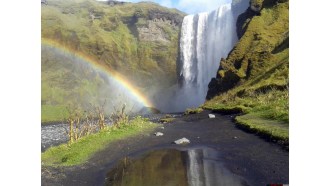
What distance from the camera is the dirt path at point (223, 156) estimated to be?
8.71 meters

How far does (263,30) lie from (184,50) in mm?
27221

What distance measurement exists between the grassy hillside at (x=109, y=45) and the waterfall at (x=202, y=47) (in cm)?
406

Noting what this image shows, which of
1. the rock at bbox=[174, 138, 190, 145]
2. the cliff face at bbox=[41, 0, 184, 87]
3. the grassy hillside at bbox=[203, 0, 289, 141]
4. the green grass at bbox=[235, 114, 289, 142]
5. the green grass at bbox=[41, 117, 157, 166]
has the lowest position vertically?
the green grass at bbox=[41, 117, 157, 166]

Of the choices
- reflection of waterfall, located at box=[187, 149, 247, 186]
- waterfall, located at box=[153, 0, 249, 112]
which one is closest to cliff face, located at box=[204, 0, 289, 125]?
reflection of waterfall, located at box=[187, 149, 247, 186]

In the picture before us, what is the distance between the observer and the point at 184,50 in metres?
57.4

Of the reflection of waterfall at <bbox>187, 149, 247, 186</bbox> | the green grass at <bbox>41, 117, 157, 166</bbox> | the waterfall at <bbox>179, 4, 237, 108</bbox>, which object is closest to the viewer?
the reflection of waterfall at <bbox>187, 149, 247, 186</bbox>

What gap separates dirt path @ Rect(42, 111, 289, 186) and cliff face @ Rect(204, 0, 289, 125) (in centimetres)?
135

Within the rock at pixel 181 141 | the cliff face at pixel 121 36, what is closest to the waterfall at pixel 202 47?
the cliff face at pixel 121 36

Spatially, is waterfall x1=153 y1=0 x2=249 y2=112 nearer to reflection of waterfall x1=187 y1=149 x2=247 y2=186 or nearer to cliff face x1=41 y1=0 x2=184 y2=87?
cliff face x1=41 y1=0 x2=184 y2=87

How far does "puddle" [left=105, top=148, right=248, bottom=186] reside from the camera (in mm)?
8516

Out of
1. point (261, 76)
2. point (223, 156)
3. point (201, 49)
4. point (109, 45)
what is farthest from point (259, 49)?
point (109, 45)

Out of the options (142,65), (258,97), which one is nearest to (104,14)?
(142,65)

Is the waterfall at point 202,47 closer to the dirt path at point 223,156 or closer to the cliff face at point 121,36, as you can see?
the cliff face at point 121,36
